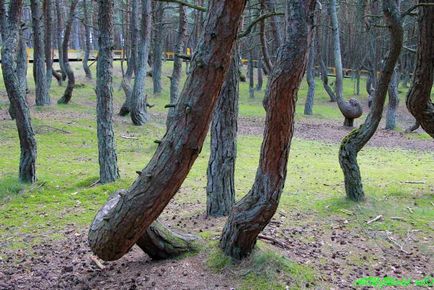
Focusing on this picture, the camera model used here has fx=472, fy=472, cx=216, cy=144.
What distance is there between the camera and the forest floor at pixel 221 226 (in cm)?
473

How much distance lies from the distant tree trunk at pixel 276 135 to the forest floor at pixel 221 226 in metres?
0.31

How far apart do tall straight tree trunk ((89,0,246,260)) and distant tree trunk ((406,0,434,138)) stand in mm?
3626

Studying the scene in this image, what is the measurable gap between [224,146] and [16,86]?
173 inches

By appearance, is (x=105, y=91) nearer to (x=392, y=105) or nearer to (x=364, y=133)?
(x=364, y=133)

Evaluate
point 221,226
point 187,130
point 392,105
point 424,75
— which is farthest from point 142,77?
point 187,130

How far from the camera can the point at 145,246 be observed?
489 centimetres

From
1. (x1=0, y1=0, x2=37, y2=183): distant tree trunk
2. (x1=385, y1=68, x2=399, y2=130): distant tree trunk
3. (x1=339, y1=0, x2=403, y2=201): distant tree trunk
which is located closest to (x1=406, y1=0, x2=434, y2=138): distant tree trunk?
(x1=339, y1=0, x2=403, y2=201): distant tree trunk

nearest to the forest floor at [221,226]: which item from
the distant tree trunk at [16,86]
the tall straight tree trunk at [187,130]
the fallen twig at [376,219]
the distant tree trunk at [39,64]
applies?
the fallen twig at [376,219]

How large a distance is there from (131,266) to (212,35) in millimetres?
2833

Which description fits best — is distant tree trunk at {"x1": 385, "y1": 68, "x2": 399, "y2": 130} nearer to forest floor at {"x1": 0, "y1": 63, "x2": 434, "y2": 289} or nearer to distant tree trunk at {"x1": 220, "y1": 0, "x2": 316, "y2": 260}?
forest floor at {"x1": 0, "y1": 63, "x2": 434, "y2": 289}

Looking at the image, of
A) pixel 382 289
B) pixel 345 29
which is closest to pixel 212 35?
pixel 382 289

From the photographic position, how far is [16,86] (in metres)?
8.49

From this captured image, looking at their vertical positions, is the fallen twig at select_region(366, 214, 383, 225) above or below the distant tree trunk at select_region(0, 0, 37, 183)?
below

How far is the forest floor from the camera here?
4.73 meters
